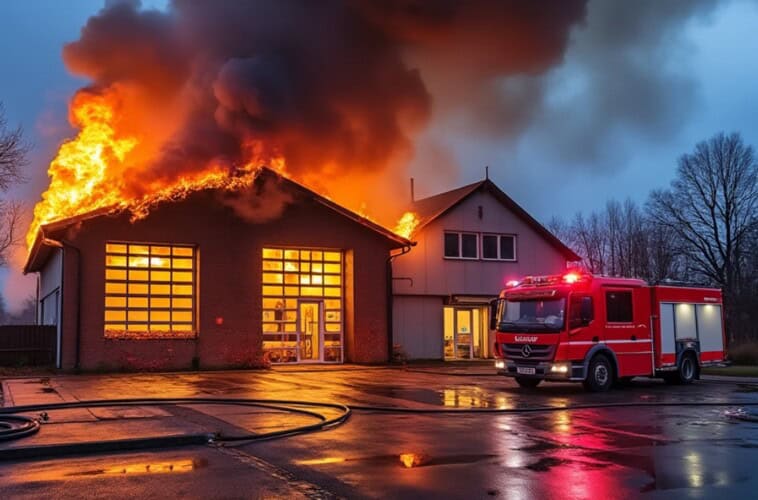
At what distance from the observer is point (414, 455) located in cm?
857

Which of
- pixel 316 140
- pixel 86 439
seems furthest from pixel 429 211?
pixel 86 439

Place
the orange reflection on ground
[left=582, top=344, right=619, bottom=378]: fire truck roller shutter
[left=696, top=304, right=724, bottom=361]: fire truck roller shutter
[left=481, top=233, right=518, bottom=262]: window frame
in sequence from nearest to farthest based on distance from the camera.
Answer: the orange reflection on ground
[left=582, top=344, right=619, bottom=378]: fire truck roller shutter
[left=696, top=304, right=724, bottom=361]: fire truck roller shutter
[left=481, top=233, right=518, bottom=262]: window frame

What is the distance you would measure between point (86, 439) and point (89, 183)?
47.7ft

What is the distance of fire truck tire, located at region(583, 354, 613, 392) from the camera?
16781mm

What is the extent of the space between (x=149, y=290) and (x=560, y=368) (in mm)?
13069

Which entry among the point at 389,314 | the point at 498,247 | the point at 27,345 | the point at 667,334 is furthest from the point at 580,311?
the point at 27,345

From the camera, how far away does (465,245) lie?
30031 mm

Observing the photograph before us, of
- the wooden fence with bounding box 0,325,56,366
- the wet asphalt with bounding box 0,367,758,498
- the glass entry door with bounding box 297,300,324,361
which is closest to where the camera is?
the wet asphalt with bounding box 0,367,758,498

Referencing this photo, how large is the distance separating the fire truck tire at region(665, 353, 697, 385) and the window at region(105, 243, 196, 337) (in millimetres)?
13853

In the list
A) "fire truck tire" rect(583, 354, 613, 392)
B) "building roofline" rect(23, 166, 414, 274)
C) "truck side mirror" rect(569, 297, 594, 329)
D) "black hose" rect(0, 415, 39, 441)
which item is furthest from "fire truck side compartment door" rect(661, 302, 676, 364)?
"black hose" rect(0, 415, 39, 441)

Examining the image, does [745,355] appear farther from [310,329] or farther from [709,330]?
[310,329]

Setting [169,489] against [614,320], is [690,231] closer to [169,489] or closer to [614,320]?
[614,320]

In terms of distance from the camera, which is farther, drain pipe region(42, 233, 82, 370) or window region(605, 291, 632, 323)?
drain pipe region(42, 233, 82, 370)

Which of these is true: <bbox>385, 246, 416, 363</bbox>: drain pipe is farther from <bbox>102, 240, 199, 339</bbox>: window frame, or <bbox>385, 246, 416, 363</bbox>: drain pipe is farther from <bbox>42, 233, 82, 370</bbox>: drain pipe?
<bbox>42, 233, 82, 370</bbox>: drain pipe
